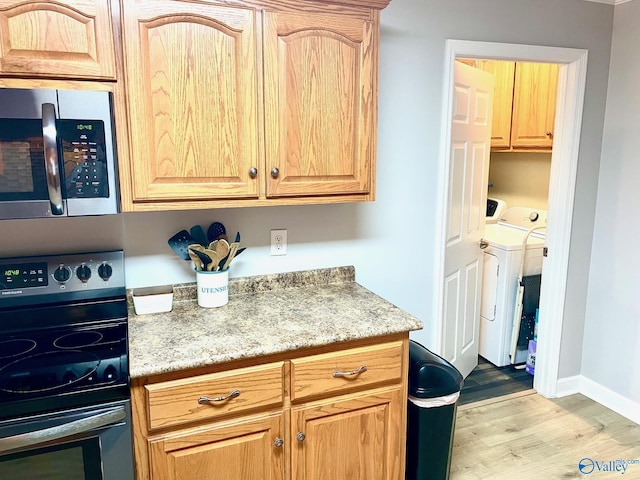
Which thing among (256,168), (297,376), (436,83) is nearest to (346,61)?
(256,168)

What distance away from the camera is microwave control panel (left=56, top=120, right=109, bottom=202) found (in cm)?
149

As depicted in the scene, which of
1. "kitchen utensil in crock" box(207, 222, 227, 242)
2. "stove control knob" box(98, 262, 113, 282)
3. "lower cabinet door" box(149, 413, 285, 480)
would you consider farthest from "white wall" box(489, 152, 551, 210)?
"stove control knob" box(98, 262, 113, 282)

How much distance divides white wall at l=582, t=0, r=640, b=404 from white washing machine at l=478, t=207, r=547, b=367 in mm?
437

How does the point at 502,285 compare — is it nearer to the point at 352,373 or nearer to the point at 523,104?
the point at 523,104

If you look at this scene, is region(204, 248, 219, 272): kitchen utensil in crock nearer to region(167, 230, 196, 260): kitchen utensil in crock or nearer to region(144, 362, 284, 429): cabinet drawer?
region(167, 230, 196, 260): kitchen utensil in crock

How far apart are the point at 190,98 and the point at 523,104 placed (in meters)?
2.71

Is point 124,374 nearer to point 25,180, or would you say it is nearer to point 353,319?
point 25,180

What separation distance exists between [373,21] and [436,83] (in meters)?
0.63

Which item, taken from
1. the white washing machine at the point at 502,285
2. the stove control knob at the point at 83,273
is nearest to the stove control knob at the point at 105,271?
the stove control knob at the point at 83,273

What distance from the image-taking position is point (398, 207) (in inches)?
93.6

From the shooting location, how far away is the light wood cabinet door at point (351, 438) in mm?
1702

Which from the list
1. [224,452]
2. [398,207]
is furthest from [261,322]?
[398,207]

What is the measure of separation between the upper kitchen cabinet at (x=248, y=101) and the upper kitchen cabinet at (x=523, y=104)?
1.84 meters

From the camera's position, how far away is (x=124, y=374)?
142 cm
